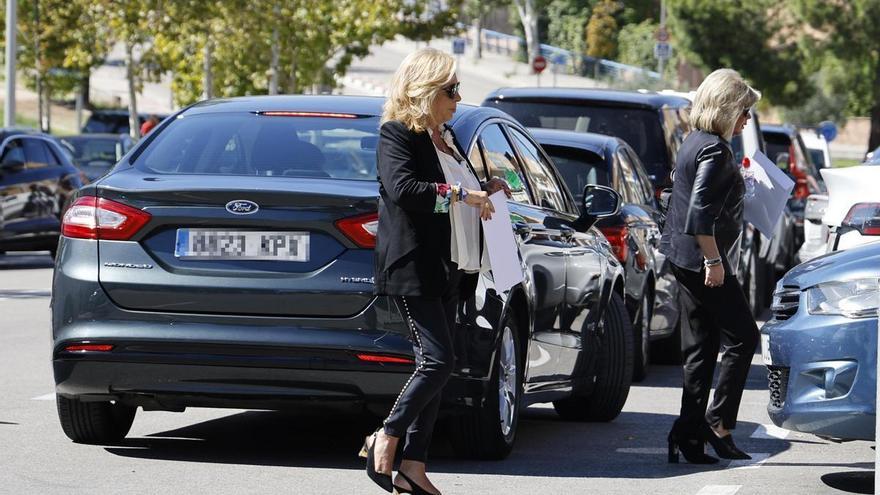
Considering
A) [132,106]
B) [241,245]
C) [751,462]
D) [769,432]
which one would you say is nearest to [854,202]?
[769,432]

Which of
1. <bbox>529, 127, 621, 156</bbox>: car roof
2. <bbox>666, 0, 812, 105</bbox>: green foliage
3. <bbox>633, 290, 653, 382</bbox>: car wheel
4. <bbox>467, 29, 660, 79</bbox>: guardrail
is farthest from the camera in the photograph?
<bbox>467, 29, 660, 79</bbox>: guardrail

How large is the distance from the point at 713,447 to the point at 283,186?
92.5 inches

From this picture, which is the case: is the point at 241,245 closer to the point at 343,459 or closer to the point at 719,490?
the point at 343,459

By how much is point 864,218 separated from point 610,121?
3.59 m

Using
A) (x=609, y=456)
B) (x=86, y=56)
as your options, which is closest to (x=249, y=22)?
(x=86, y=56)

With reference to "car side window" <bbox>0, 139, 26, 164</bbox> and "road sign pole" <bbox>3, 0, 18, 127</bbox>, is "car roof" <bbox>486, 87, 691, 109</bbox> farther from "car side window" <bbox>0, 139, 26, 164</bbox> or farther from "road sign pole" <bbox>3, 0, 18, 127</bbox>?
"road sign pole" <bbox>3, 0, 18, 127</bbox>

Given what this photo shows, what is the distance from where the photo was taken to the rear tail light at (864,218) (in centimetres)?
1073

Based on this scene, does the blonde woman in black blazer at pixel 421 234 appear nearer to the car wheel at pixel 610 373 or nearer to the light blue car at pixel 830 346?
the light blue car at pixel 830 346

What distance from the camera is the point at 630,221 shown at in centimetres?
1162

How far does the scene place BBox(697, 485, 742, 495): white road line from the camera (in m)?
7.40

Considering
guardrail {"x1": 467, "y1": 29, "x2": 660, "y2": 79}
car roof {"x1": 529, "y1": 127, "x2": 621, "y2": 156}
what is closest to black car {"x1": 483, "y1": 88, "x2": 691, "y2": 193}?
car roof {"x1": 529, "y1": 127, "x2": 621, "y2": 156}

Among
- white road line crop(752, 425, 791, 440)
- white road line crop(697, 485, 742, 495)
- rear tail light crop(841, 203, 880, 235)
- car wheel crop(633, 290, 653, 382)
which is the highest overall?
rear tail light crop(841, 203, 880, 235)

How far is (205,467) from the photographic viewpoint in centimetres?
780

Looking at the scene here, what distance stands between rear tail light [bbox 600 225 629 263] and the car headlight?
3983mm
